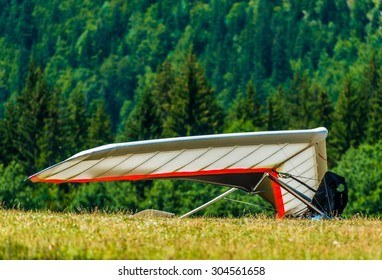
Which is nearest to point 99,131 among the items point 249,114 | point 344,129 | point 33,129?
point 33,129

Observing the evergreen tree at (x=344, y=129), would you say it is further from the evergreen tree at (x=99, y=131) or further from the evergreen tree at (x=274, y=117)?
the evergreen tree at (x=99, y=131)

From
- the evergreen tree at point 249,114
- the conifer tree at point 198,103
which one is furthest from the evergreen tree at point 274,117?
the conifer tree at point 198,103

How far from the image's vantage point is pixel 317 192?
19750mm

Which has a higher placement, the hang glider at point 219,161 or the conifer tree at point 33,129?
the hang glider at point 219,161

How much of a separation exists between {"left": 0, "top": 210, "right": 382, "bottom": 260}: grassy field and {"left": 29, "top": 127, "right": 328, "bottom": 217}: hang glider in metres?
3.69

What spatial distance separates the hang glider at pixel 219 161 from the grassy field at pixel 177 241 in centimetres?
369

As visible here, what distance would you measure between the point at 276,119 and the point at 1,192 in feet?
136

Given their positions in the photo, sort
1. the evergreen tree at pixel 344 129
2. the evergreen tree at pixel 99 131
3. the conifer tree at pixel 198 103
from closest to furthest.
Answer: the evergreen tree at pixel 344 129 < the conifer tree at pixel 198 103 < the evergreen tree at pixel 99 131

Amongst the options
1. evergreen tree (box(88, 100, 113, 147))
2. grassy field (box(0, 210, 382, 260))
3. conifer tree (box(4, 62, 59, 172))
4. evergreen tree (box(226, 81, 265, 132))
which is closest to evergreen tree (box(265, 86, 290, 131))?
evergreen tree (box(226, 81, 265, 132))

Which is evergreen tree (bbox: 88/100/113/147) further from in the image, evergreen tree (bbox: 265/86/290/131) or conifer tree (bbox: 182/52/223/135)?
evergreen tree (bbox: 265/86/290/131)

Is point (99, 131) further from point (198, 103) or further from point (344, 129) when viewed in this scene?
point (344, 129)

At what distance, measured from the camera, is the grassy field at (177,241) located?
1055cm

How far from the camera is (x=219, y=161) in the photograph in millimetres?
19469

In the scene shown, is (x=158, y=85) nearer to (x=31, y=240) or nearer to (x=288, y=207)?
(x=288, y=207)
